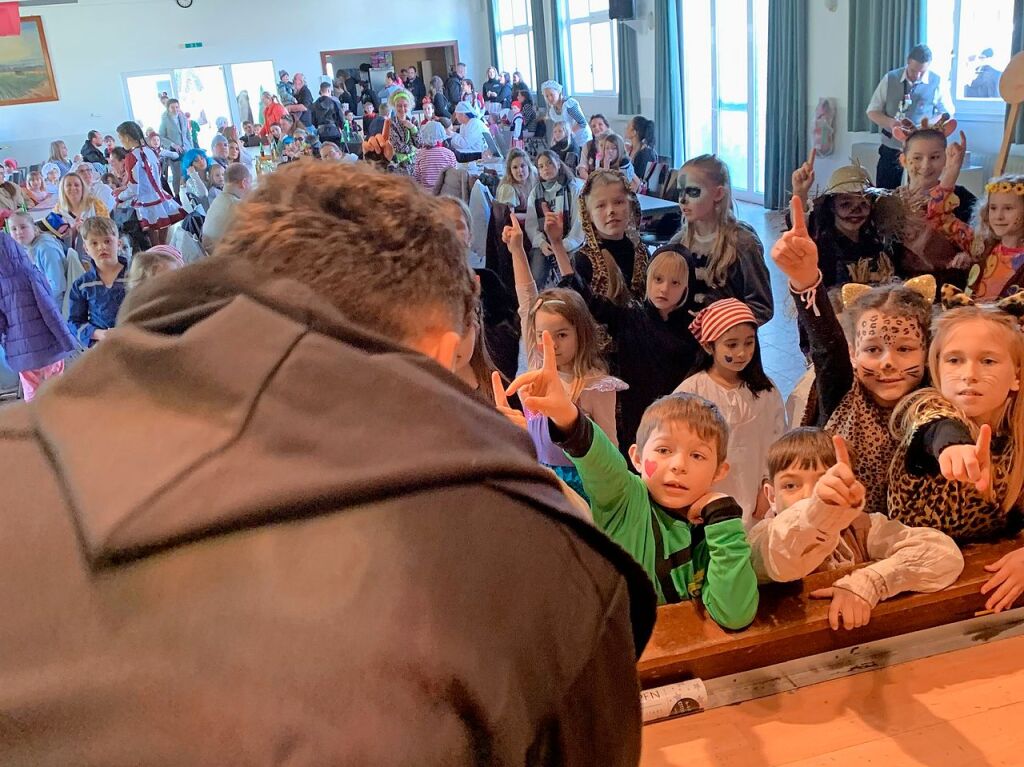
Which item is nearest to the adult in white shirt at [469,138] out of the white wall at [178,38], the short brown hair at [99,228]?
the short brown hair at [99,228]

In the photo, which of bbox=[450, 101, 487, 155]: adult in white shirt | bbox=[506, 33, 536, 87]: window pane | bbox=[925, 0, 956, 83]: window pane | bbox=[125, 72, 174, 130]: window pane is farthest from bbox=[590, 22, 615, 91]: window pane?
bbox=[125, 72, 174, 130]: window pane

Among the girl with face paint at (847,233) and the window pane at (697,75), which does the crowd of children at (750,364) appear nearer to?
the girl with face paint at (847,233)

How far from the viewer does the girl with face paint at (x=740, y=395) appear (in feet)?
7.38

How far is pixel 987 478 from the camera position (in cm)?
133

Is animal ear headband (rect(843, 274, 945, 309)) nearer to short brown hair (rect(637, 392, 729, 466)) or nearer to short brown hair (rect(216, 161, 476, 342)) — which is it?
short brown hair (rect(637, 392, 729, 466))

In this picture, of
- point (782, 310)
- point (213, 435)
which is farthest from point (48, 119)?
point (213, 435)

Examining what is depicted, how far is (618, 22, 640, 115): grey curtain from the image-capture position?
10859 millimetres

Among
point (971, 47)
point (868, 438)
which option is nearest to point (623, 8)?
point (971, 47)

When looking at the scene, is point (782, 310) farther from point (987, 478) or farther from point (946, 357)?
point (987, 478)

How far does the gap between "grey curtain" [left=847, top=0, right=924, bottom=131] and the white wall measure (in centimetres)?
1070

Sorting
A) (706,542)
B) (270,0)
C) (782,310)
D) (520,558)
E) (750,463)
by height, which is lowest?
(782,310)

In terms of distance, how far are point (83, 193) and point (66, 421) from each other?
5.01 metres

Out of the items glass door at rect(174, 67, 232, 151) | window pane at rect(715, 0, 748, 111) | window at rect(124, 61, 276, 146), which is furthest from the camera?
glass door at rect(174, 67, 232, 151)

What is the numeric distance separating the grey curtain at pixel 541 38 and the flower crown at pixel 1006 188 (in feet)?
38.2
